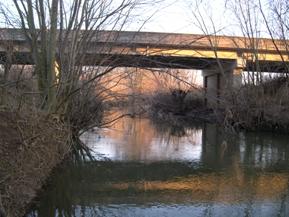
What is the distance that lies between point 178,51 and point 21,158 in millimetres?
8976

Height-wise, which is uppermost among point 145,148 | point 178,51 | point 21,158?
point 178,51

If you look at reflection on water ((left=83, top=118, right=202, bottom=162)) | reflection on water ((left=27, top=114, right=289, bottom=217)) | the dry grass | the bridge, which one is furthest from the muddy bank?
the dry grass

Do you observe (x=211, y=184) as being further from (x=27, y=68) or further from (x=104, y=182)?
(x=27, y=68)

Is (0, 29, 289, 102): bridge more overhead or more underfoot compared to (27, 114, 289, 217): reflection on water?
more overhead

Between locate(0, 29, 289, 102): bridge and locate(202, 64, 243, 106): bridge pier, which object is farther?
locate(202, 64, 243, 106): bridge pier

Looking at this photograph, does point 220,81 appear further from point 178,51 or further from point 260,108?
point 178,51

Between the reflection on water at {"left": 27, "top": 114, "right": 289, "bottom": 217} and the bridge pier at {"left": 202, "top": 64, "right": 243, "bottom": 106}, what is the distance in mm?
4836

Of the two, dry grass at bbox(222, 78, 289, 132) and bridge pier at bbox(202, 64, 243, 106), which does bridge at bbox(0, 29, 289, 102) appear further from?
dry grass at bbox(222, 78, 289, 132)

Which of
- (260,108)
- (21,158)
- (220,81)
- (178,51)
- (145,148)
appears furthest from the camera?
(220,81)

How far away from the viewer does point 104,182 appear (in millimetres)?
13305

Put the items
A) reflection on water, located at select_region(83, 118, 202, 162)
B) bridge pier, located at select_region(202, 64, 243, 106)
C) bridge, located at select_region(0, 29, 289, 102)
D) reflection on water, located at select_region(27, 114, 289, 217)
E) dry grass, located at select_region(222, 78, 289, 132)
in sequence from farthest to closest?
bridge pier, located at select_region(202, 64, 243, 106)
dry grass, located at select_region(222, 78, 289, 132)
reflection on water, located at select_region(83, 118, 202, 162)
bridge, located at select_region(0, 29, 289, 102)
reflection on water, located at select_region(27, 114, 289, 217)

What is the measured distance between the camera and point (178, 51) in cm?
1692

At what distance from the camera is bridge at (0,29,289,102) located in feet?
54.7

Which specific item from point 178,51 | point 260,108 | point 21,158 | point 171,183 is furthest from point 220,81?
point 21,158
